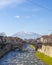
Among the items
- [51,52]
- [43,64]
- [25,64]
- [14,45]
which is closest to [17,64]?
[25,64]

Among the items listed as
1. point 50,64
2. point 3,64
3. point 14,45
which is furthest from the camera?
point 14,45

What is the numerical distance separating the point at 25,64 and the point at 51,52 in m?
15.9

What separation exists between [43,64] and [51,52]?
52.1ft

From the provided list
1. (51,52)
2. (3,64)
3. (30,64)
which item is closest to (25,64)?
(30,64)

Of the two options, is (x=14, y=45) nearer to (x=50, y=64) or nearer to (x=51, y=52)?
(x=51, y=52)

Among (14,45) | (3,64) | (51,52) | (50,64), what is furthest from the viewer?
(14,45)

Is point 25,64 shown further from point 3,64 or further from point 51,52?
point 51,52

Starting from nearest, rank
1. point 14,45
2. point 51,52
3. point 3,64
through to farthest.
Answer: point 3,64 < point 51,52 < point 14,45

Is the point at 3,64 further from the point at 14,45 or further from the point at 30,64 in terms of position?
the point at 14,45

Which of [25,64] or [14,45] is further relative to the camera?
[14,45]

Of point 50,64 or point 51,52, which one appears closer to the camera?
point 50,64

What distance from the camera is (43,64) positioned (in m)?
50.1

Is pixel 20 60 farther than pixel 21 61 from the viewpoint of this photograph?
Yes

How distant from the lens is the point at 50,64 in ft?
163
